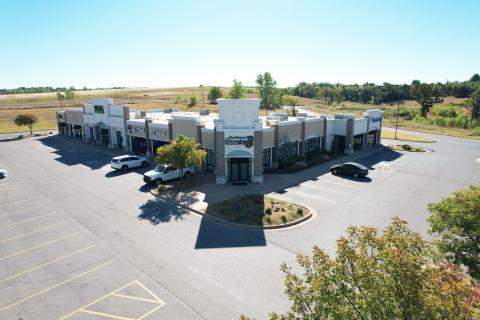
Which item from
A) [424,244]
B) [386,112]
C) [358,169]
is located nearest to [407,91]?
[386,112]

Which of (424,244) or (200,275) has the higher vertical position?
(424,244)

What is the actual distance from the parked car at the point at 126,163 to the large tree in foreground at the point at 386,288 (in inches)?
1289

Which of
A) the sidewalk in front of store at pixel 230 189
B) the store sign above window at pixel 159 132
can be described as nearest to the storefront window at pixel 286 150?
the sidewalk in front of store at pixel 230 189

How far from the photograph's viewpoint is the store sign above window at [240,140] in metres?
31.7

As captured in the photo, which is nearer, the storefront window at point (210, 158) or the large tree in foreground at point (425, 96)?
the storefront window at point (210, 158)

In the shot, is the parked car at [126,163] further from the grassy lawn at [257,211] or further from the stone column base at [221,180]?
the grassy lawn at [257,211]

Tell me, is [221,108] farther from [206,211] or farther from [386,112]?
[386,112]

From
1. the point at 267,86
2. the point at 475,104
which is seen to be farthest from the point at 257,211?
the point at 475,104

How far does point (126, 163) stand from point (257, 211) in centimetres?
2015

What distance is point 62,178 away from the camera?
34688 millimetres

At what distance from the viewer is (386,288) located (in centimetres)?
729

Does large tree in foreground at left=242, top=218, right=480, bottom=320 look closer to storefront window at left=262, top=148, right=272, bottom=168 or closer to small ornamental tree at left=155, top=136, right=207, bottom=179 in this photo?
small ornamental tree at left=155, top=136, right=207, bottom=179

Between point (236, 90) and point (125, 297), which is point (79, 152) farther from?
point (236, 90)

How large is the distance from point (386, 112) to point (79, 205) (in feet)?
367
